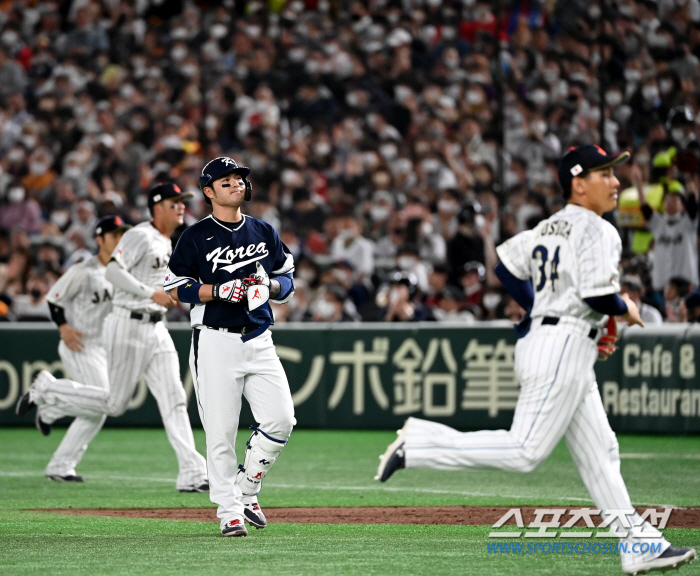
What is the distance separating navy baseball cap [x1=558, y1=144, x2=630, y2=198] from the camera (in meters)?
5.48

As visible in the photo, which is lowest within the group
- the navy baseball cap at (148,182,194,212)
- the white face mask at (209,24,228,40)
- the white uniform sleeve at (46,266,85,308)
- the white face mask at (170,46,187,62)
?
the white uniform sleeve at (46,266,85,308)

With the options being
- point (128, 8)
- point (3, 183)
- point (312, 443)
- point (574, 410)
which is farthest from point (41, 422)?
point (128, 8)

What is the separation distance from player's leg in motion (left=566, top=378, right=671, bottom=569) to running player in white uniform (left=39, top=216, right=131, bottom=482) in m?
5.48

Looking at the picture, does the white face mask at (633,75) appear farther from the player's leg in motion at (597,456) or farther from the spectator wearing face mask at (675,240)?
the player's leg in motion at (597,456)

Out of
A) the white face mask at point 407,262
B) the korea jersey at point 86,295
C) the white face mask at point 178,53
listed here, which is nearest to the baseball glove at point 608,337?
the korea jersey at point 86,295

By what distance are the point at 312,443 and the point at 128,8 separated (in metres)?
12.0

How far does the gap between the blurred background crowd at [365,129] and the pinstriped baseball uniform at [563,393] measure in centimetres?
770

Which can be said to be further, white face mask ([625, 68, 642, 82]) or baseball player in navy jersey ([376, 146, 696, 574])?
white face mask ([625, 68, 642, 82])

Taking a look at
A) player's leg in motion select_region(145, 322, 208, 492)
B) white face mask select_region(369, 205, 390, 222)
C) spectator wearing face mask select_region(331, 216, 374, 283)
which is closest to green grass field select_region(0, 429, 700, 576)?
player's leg in motion select_region(145, 322, 208, 492)

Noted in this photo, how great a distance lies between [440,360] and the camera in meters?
13.8

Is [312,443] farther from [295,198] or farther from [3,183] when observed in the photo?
[3,183]

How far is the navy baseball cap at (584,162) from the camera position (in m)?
5.48

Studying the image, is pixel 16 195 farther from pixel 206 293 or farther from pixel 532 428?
pixel 532 428

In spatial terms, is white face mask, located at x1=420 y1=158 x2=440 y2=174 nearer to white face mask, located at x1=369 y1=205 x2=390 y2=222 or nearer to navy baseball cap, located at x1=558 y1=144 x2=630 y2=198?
white face mask, located at x1=369 y1=205 x2=390 y2=222
